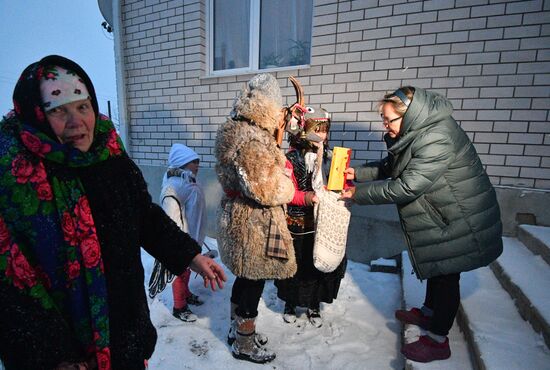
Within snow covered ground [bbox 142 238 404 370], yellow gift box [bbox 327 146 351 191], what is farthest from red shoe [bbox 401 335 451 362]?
yellow gift box [bbox 327 146 351 191]

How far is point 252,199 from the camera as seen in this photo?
1.92 m

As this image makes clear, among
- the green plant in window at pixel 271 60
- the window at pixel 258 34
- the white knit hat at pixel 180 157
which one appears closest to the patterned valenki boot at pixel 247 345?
the white knit hat at pixel 180 157

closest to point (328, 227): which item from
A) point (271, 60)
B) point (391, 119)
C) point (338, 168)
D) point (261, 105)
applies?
point (338, 168)

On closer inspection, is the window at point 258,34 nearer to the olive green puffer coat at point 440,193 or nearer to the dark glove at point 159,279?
the olive green puffer coat at point 440,193

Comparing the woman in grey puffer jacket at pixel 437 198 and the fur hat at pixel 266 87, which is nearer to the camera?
the woman in grey puffer jacket at pixel 437 198

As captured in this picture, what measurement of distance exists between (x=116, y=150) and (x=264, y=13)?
3934 millimetres

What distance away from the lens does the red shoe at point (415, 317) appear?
2.16 meters

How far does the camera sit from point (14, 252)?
86cm

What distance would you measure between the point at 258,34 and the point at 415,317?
4.05 metres

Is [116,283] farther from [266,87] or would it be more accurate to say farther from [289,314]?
[289,314]

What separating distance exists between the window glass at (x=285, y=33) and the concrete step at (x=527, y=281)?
3.17 m

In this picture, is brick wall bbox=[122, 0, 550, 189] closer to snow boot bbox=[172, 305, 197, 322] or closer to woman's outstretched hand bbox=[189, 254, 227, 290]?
snow boot bbox=[172, 305, 197, 322]

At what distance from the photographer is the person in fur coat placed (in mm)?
1796

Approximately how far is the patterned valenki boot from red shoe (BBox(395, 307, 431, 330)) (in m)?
1.03
